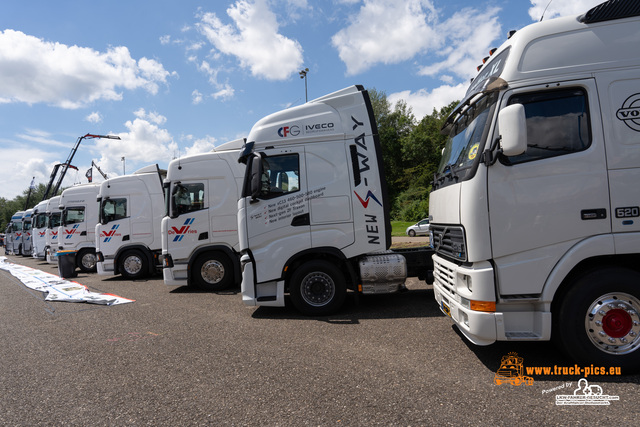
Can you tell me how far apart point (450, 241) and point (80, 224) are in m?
15.3

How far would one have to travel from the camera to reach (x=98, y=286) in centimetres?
1074

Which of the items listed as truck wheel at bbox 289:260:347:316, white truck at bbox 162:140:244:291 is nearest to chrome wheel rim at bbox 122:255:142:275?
white truck at bbox 162:140:244:291

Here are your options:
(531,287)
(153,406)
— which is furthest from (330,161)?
(153,406)

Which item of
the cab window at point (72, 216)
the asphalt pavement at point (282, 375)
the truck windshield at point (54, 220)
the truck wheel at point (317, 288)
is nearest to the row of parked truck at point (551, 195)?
the asphalt pavement at point (282, 375)

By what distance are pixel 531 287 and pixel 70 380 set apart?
4.80 metres

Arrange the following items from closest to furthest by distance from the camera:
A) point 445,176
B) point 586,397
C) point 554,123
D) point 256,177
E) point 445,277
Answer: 1. point 586,397
2. point 554,123
3. point 445,277
4. point 445,176
5. point 256,177

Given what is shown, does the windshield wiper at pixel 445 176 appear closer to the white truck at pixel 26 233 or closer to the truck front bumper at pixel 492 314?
the truck front bumper at pixel 492 314

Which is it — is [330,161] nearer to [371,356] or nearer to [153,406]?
[371,356]

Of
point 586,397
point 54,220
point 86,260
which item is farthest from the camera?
point 54,220

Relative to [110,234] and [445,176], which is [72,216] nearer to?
[110,234]

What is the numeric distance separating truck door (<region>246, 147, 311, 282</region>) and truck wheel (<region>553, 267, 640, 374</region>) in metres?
3.57

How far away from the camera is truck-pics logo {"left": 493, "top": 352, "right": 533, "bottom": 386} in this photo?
136 inches

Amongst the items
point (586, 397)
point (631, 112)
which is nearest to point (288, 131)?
point (631, 112)

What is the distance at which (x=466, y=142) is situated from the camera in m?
4.16
